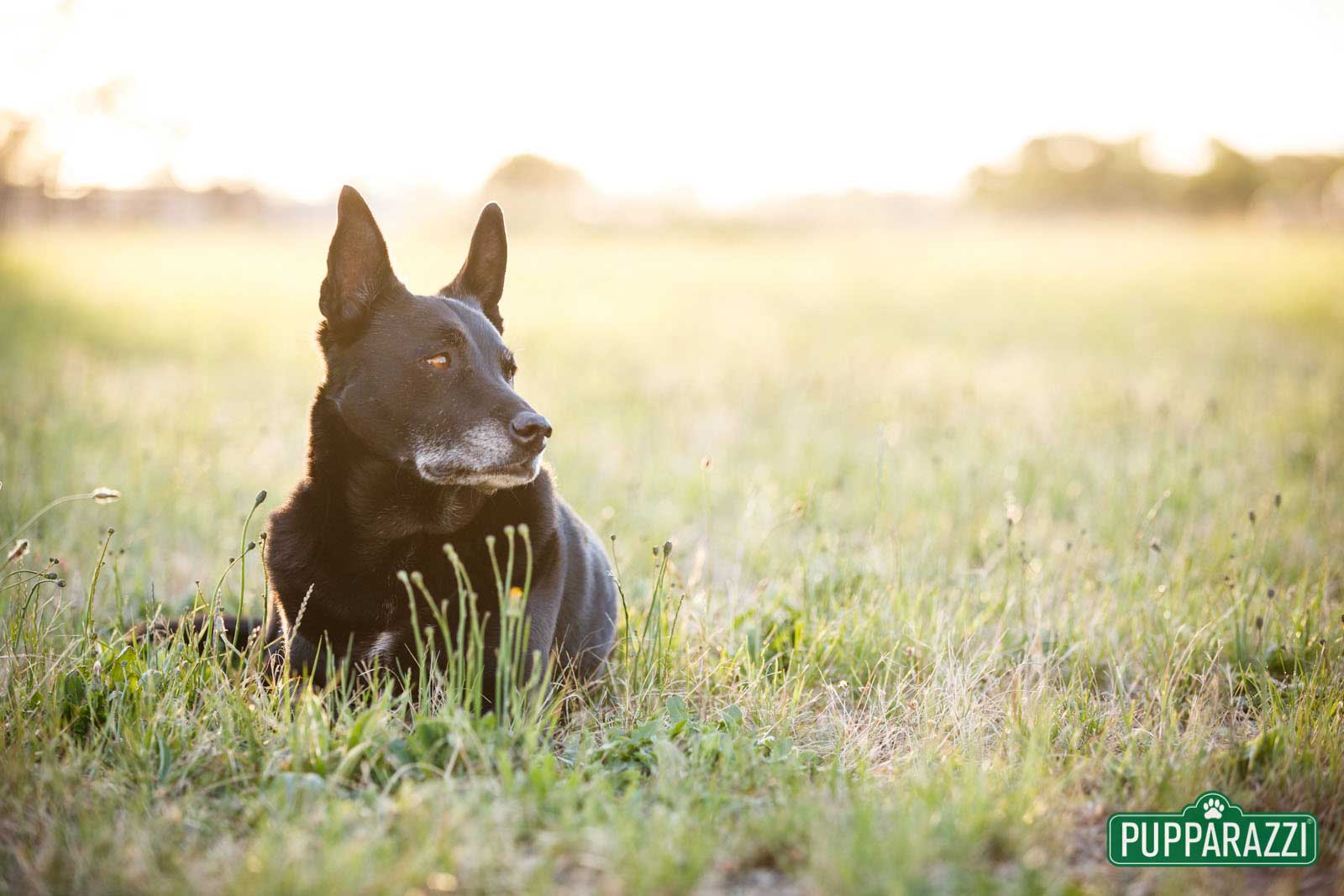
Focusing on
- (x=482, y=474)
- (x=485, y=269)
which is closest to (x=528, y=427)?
(x=482, y=474)

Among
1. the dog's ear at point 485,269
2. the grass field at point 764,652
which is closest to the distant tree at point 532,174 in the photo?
the grass field at point 764,652

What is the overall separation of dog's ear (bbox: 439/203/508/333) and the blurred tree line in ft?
124

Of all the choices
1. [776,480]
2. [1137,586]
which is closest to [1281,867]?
[1137,586]

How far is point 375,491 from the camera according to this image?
291 centimetres

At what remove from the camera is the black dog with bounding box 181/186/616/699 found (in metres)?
2.79

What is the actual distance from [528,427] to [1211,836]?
7.21ft

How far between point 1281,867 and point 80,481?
5.62 m

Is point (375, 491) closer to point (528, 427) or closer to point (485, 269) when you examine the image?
point (528, 427)

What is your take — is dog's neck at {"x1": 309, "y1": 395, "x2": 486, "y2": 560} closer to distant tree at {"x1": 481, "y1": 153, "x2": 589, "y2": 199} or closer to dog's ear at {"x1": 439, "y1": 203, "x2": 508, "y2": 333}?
dog's ear at {"x1": 439, "y1": 203, "x2": 508, "y2": 333}

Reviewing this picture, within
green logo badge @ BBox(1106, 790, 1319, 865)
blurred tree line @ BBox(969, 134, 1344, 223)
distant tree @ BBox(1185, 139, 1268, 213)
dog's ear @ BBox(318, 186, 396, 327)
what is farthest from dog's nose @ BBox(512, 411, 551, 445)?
distant tree @ BBox(1185, 139, 1268, 213)

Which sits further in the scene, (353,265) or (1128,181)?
(1128,181)

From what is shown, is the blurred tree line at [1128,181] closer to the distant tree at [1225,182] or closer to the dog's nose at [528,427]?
the distant tree at [1225,182]

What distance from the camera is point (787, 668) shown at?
3.25 meters

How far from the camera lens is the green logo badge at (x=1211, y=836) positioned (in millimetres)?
2277
